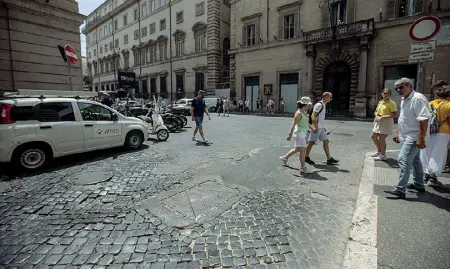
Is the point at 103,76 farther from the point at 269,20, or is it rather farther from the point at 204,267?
the point at 204,267

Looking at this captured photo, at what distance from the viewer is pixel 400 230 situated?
9.40ft

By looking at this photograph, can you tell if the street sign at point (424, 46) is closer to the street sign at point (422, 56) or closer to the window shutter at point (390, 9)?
the street sign at point (422, 56)

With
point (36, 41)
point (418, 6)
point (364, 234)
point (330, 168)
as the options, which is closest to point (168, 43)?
point (36, 41)

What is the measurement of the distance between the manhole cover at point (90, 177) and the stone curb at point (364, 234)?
171 inches

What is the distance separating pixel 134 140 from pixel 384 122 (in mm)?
7011

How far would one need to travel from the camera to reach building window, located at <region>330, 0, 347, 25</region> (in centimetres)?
2147

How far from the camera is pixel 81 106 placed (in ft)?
20.3

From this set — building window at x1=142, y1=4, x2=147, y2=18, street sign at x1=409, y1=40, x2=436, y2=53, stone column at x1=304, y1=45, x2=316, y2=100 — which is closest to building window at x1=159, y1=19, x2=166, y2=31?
building window at x1=142, y1=4, x2=147, y2=18

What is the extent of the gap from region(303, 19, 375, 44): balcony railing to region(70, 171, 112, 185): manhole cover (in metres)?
21.8

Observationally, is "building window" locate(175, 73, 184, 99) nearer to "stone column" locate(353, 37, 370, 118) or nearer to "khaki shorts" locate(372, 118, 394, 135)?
"stone column" locate(353, 37, 370, 118)

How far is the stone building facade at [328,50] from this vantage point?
61.1 feet

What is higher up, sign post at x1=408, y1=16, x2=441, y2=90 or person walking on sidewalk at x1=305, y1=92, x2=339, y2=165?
sign post at x1=408, y1=16, x2=441, y2=90

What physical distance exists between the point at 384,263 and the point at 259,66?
26.2m

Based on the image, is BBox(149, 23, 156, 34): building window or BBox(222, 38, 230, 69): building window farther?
BBox(149, 23, 156, 34): building window
